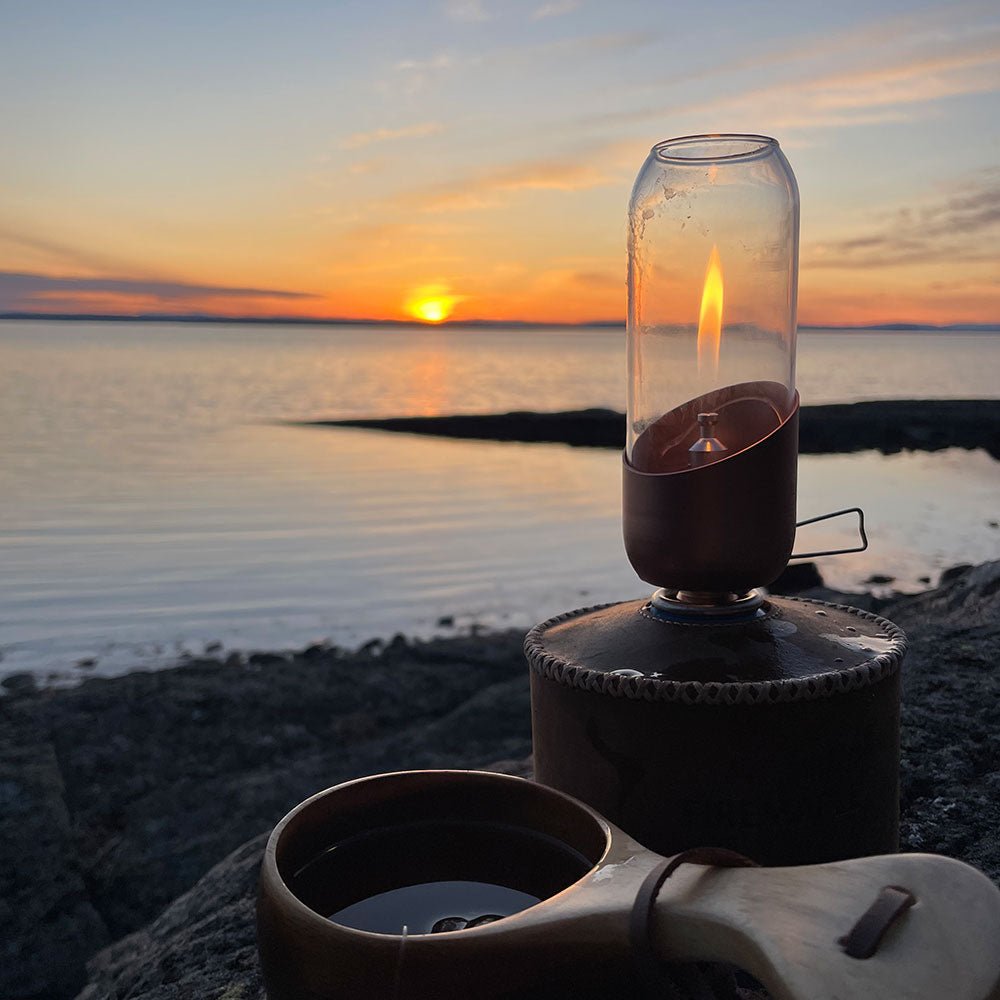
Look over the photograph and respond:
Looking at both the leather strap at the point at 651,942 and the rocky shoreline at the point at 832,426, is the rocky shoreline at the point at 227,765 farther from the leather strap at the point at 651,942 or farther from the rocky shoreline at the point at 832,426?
the rocky shoreline at the point at 832,426

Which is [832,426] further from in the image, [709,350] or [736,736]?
[736,736]

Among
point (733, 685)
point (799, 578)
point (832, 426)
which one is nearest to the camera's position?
point (733, 685)

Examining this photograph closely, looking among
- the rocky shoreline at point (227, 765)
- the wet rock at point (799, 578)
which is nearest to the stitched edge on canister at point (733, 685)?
the rocky shoreline at point (227, 765)

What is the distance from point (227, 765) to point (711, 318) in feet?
15.5

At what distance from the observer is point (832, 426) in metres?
33.7

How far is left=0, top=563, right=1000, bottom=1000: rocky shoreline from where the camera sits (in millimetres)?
3244

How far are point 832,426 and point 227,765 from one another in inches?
1209

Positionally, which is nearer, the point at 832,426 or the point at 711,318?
the point at 711,318

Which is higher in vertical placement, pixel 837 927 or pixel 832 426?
pixel 837 927

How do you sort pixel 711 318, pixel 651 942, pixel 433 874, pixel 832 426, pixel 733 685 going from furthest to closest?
pixel 832 426
pixel 711 318
pixel 733 685
pixel 433 874
pixel 651 942

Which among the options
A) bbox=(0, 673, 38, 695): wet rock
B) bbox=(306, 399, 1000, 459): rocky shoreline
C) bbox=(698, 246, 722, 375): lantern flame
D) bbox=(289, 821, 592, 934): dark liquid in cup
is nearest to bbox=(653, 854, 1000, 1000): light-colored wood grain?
bbox=(289, 821, 592, 934): dark liquid in cup

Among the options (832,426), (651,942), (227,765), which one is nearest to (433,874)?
(651,942)

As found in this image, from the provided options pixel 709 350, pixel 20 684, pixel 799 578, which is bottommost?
pixel 20 684

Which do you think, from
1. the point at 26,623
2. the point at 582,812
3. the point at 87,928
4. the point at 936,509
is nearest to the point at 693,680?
the point at 582,812
